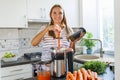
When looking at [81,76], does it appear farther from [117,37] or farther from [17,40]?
[17,40]

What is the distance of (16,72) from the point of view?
2195 millimetres

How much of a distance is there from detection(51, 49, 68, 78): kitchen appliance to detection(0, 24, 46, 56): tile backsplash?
1.56 meters

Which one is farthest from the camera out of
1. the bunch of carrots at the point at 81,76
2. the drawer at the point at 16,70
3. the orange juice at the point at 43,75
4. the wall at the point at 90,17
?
the wall at the point at 90,17

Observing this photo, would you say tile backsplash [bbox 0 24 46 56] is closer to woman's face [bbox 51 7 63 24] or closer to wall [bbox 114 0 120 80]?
woman's face [bbox 51 7 63 24]

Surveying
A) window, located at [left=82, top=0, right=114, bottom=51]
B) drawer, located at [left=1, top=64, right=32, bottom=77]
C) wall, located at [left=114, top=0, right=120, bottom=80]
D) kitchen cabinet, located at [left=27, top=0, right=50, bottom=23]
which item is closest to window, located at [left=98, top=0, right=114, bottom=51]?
window, located at [left=82, top=0, right=114, bottom=51]

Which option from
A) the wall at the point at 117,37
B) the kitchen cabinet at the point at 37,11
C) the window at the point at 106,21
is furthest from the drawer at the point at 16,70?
the wall at the point at 117,37

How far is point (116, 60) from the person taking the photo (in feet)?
1.81

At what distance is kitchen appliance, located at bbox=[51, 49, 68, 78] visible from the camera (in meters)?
1.16

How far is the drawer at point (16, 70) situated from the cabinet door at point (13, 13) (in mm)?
571

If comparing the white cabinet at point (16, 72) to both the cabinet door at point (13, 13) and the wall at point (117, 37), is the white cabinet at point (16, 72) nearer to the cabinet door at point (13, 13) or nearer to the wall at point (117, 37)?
the cabinet door at point (13, 13)

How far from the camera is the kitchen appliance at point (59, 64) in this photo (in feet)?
3.80

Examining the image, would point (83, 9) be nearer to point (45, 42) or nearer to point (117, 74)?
point (45, 42)

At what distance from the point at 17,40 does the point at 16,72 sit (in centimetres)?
61

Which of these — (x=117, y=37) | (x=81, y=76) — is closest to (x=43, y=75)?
(x=81, y=76)
